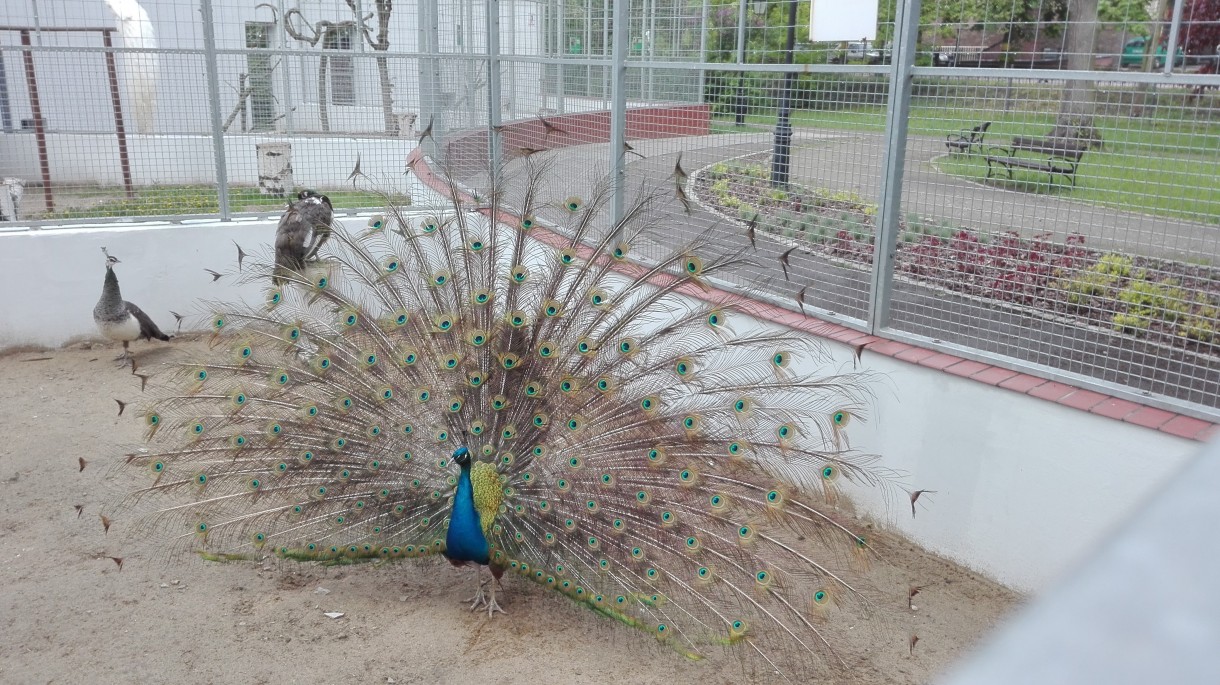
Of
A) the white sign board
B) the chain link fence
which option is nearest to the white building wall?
the chain link fence

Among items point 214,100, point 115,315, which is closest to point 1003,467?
point 115,315

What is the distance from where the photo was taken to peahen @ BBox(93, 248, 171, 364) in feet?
27.5

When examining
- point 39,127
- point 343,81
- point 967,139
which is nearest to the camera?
point 967,139

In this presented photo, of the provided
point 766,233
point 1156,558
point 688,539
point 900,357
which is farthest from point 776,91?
point 1156,558

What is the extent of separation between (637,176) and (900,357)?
121 inches

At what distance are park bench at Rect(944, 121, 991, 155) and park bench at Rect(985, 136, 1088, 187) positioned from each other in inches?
3.4

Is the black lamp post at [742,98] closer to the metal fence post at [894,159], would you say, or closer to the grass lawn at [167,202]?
the metal fence post at [894,159]

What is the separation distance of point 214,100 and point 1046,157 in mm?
7333

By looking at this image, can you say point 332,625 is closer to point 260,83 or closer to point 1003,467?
point 1003,467

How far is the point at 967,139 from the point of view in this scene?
515 centimetres

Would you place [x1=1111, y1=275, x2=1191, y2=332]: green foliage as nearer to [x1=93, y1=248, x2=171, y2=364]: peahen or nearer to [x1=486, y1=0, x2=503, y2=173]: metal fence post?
[x1=486, y1=0, x2=503, y2=173]: metal fence post

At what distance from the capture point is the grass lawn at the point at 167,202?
9.32m

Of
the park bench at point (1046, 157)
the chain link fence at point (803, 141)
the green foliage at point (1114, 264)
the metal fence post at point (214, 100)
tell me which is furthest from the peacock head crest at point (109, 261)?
the green foliage at point (1114, 264)

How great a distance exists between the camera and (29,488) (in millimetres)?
6336
